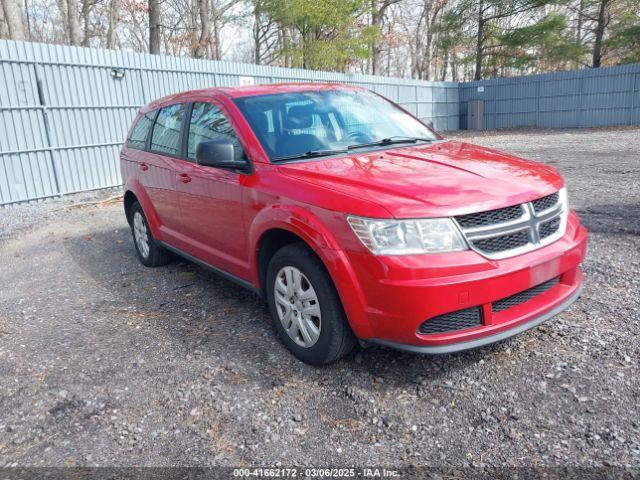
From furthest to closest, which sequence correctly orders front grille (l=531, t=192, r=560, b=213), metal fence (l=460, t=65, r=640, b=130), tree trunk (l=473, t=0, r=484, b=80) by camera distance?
tree trunk (l=473, t=0, r=484, b=80)
metal fence (l=460, t=65, r=640, b=130)
front grille (l=531, t=192, r=560, b=213)

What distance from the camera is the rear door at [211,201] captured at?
3623mm

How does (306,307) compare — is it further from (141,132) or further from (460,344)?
(141,132)

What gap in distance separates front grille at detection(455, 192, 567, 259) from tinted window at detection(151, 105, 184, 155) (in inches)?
113

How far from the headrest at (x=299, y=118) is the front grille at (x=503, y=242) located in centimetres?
170

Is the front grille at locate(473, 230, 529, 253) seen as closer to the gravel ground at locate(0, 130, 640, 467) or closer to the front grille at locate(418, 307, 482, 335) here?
the front grille at locate(418, 307, 482, 335)

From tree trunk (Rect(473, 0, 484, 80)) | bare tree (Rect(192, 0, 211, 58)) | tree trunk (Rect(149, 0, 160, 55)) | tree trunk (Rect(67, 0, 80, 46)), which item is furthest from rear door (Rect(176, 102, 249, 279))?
tree trunk (Rect(473, 0, 484, 80))

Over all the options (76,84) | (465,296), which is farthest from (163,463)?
(76,84)

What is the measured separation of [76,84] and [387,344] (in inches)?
393

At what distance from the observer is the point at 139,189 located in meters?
5.23

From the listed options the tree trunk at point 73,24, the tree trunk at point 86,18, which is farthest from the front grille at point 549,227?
the tree trunk at point 86,18

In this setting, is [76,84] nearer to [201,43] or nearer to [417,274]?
[417,274]

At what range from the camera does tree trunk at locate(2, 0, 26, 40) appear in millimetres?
14734

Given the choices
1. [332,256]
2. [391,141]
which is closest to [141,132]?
[391,141]

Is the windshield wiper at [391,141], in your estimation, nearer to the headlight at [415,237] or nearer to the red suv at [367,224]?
the red suv at [367,224]
